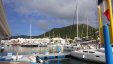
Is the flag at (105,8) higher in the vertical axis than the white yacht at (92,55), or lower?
higher

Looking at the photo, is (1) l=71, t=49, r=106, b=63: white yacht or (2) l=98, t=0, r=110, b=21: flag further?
(1) l=71, t=49, r=106, b=63: white yacht

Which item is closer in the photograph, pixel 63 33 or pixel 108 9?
pixel 108 9

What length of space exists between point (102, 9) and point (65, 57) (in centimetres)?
4712

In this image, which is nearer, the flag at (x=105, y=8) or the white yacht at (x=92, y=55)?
the flag at (x=105, y=8)

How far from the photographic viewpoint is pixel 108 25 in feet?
16.4

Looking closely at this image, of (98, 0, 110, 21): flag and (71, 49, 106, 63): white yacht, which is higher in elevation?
(98, 0, 110, 21): flag

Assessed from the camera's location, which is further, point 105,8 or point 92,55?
point 92,55

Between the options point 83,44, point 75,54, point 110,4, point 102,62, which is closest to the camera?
point 110,4

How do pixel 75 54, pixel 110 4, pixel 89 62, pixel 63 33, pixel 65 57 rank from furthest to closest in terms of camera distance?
pixel 63 33
pixel 65 57
pixel 75 54
pixel 89 62
pixel 110 4

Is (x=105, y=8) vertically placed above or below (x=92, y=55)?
above

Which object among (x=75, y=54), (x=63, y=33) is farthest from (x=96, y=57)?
(x=63, y=33)

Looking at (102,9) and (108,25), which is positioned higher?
(102,9)

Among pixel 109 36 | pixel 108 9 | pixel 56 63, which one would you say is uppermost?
pixel 108 9

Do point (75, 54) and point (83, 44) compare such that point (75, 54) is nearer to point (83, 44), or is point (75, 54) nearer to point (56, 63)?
point (56, 63)
